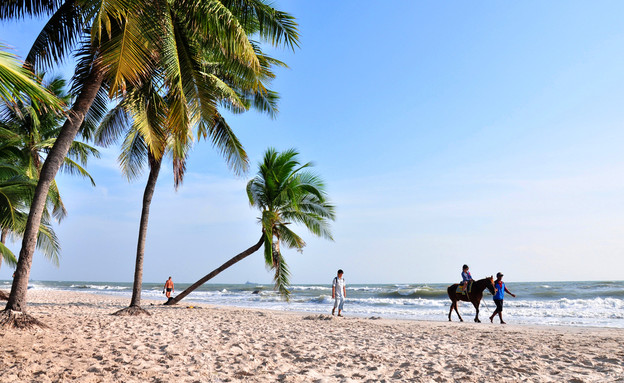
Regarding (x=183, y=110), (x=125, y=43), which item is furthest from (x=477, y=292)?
(x=125, y=43)

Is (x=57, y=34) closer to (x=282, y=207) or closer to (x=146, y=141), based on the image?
(x=146, y=141)

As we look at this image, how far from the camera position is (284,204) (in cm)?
1405

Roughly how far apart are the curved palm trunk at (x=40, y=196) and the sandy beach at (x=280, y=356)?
0.80 m

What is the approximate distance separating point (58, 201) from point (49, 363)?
42.9 ft

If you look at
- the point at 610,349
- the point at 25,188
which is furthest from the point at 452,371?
the point at 25,188

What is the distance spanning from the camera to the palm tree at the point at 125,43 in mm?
6652

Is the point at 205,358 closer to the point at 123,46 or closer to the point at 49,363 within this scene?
the point at 49,363

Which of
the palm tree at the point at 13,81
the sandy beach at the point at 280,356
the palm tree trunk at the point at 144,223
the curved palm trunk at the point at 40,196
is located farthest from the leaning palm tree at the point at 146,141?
the palm tree at the point at 13,81

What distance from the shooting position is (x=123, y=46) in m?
6.63

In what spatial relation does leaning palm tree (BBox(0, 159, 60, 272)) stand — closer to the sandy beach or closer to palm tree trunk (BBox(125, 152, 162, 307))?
palm tree trunk (BBox(125, 152, 162, 307))

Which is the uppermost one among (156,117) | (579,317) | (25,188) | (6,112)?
(6,112)

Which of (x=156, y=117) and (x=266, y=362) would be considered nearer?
(x=266, y=362)

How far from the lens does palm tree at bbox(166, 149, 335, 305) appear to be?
1357 centimetres

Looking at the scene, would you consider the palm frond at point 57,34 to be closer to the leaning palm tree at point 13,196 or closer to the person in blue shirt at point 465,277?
the leaning palm tree at point 13,196
